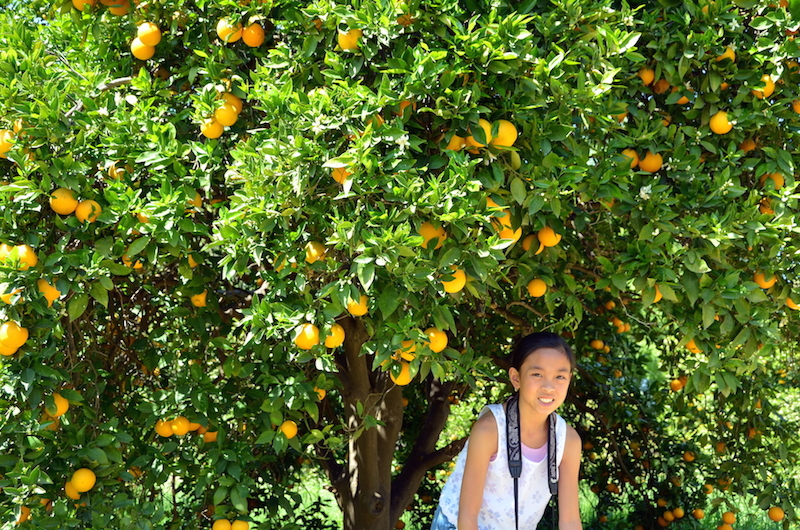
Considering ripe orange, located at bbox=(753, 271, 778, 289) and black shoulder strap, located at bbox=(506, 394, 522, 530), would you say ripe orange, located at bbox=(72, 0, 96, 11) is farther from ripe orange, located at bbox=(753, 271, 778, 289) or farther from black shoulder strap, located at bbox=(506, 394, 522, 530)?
ripe orange, located at bbox=(753, 271, 778, 289)

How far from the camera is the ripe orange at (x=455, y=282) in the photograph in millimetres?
1962

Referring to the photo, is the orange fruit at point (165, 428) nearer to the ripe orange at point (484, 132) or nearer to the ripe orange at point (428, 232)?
the ripe orange at point (428, 232)

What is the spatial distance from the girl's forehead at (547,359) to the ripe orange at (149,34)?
1408 millimetres

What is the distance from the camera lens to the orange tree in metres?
1.98

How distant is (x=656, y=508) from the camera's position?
15.1ft

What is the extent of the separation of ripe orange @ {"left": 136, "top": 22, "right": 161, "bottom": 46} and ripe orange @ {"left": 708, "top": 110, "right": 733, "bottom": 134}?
160cm

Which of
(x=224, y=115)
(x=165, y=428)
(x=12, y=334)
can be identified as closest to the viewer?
(x=12, y=334)

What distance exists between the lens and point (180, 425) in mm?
2467

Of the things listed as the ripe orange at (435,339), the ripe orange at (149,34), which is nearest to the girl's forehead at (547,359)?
the ripe orange at (435,339)

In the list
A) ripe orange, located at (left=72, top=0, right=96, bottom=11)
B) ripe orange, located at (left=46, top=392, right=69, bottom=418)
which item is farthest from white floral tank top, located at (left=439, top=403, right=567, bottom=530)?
ripe orange, located at (left=72, top=0, right=96, bottom=11)

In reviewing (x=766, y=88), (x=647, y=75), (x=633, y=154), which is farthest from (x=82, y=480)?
(x=766, y=88)

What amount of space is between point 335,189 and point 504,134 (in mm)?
436

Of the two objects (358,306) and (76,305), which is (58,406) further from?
(358,306)

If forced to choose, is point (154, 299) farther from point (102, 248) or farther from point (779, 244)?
point (779, 244)
